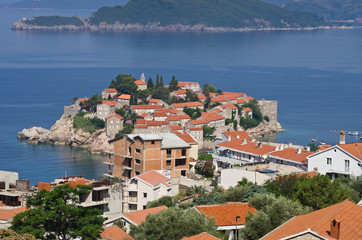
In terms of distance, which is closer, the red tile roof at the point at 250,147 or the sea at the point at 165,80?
the red tile roof at the point at 250,147

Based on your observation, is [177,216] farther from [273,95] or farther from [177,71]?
[177,71]

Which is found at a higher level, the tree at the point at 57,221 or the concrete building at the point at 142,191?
the tree at the point at 57,221

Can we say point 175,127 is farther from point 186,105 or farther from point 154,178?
point 154,178

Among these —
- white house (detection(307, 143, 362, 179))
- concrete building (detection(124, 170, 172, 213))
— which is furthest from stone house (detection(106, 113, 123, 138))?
white house (detection(307, 143, 362, 179))

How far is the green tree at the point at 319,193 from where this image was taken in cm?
2338

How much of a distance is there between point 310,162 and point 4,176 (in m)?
12.0

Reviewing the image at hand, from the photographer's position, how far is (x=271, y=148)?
4172cm

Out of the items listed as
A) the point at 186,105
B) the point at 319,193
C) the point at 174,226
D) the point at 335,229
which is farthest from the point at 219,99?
the point at 335,229

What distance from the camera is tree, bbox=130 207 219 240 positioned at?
21172 mm

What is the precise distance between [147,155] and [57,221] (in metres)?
19.7

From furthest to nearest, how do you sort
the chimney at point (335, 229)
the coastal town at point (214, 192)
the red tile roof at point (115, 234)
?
the red tile roof at point (115, 234) < the coastal town at point (214, 192) < the chimney at point (335, 229)

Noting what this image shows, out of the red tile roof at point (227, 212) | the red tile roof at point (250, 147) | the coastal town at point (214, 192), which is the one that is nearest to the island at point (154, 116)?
the coastal town at point (214, 192)

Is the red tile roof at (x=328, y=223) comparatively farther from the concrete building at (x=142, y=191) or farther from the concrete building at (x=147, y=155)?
the concrete building at (x=147, y=155)

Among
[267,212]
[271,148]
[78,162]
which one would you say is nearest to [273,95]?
[78,162]
